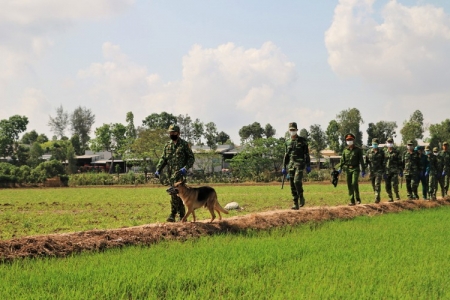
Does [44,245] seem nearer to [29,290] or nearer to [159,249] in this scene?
[159,249]

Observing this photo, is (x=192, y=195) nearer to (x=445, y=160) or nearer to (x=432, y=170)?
(x=432, y=170)

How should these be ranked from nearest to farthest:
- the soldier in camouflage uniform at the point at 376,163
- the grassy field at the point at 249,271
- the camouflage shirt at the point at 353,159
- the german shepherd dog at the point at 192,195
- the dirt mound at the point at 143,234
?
the grassy field at the point at 249,271, the dirt mound at the point at 143,234, the german shepherd dog at the point at 192,195, the camouflage shirt at the point at 353,159, the soldier in camouflage uniform at the point at 376,163

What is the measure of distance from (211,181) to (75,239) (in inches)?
1563

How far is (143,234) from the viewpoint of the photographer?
329 inches

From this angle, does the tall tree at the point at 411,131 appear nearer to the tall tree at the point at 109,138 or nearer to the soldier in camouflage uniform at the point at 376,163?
the tall tree at the point at 109,138

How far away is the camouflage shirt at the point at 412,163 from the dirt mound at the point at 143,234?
5.19 metres

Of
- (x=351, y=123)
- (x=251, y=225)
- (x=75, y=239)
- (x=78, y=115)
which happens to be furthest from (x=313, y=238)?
(x=78, y=115)

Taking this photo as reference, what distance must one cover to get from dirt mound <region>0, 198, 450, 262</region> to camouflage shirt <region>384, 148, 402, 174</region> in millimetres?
3818

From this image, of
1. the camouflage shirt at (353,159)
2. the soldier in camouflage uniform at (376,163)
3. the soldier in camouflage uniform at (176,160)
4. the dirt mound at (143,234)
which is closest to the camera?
the dirt mound at (143,234)

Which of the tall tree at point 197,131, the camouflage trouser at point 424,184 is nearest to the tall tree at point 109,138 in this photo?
the tall tree at point 197,131

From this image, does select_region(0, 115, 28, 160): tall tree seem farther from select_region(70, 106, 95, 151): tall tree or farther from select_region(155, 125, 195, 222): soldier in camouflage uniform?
select_region(155, 125, 195, 222): soldier in camouflage uniform

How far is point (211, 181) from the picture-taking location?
47344 mm

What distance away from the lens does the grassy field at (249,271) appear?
5.16 m

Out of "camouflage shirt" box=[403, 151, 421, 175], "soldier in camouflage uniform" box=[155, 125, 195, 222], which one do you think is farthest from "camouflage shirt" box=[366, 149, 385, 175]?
"soldier in camouflage uniform" box=[155, 125, 195, 222]
